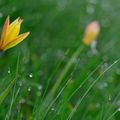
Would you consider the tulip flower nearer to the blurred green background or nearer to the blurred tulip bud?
the blurred green background

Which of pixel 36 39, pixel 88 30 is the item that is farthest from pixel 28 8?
pixel 88 30

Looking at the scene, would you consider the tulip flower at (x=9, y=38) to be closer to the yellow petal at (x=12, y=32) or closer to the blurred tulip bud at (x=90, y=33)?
the yellow petal at (x=12, y=32)

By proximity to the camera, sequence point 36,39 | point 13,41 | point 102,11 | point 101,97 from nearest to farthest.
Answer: point 13,41 → point 101,97 → point 36,39 → point 102,11

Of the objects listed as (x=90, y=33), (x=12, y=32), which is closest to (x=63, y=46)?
(x=90, y=33)

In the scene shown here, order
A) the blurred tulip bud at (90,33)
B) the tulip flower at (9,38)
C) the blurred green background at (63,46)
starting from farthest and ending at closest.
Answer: the blurred tulip bud at (90,33)
the blurred green background at (63,46)
the tulip flower at (9,38)

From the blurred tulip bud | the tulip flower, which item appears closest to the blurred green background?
the blurred tulip bud

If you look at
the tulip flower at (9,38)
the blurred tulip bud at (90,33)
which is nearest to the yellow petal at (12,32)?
the tulip flower at (9,38)

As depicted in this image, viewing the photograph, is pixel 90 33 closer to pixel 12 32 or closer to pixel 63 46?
pixel 63 46

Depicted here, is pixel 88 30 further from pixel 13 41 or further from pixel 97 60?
pixel 13 41
